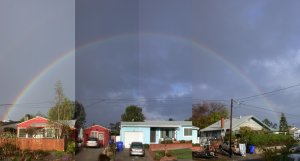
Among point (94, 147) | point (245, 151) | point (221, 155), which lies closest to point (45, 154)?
point (94, 147)

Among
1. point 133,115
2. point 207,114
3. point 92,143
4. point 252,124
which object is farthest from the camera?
point 207,114

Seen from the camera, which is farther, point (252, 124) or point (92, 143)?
point (252, 124)

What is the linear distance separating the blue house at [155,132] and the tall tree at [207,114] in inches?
937

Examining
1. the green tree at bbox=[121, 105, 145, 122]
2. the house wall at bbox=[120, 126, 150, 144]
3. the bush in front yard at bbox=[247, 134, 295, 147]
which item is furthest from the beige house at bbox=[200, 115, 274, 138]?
the house wall at bbox=[120, 126, 150, 144]

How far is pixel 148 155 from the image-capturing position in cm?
4672

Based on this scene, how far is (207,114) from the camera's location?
317 ft

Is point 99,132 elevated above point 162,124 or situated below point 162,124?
below

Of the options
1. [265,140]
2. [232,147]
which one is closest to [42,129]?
[232,147]

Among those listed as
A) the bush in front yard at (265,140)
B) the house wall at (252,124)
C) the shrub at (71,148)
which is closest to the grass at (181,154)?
the bush in front yard at (265,140)

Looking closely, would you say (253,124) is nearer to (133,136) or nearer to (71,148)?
(133,136)

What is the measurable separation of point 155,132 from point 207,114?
36740mm

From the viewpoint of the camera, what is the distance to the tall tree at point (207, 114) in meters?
90.2

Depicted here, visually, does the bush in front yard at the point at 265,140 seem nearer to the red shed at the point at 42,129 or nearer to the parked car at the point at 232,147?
the parked car at the point at 232,147

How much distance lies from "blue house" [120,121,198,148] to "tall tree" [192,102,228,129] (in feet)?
78.1
